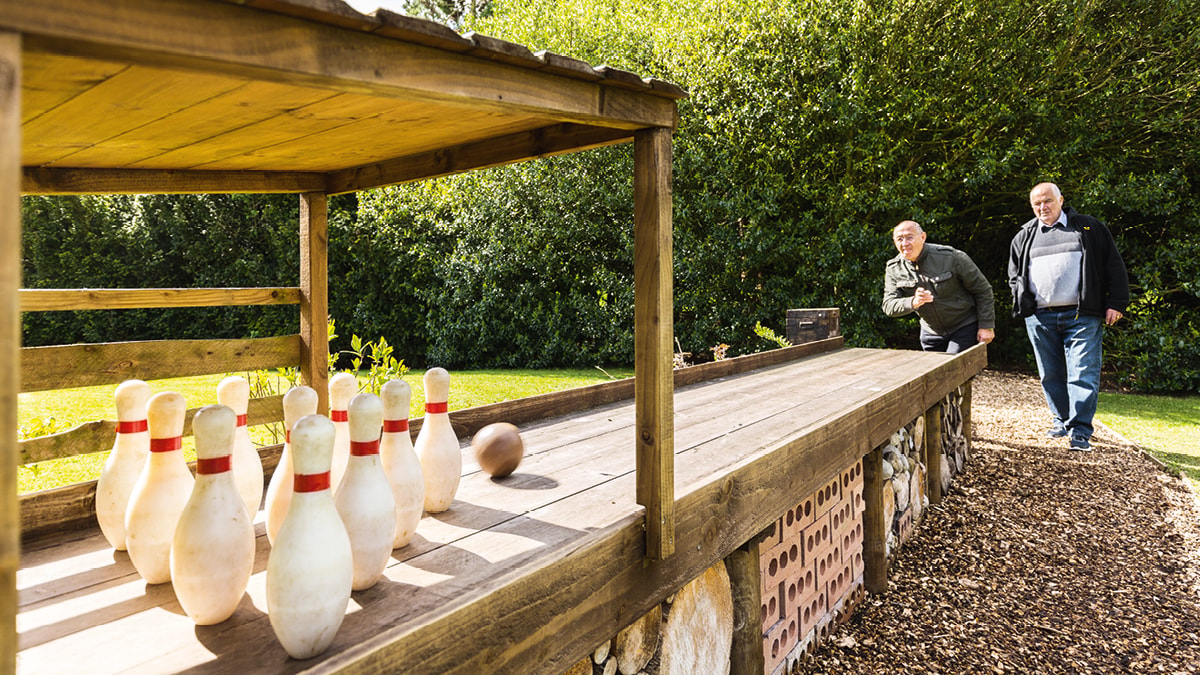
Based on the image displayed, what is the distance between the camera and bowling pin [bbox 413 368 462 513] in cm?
163

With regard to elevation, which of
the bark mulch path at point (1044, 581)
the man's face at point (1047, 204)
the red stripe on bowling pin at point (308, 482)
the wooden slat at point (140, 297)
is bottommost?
the bark mulch path at point (1044, 581)

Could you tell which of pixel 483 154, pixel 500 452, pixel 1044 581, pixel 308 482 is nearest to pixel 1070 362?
pixel 1044 581

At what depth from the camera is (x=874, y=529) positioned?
3.27m

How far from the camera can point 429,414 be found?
1.63m

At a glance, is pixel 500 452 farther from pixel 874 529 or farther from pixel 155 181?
pixel 874 529

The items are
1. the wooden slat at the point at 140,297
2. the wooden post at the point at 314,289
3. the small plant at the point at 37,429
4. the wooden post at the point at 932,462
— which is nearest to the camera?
the wooden slat at the point at 140,297

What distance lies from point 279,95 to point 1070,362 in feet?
18.6

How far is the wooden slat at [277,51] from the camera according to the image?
68 cm

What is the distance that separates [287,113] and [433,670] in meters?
1.01

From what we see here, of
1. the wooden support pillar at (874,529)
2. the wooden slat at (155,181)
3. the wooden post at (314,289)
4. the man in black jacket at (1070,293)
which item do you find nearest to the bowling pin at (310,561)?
the wooden slat at (155,181)

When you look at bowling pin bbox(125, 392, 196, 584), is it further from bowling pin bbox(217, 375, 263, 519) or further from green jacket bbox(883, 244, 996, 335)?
green jacket bbox(883, 244, 996, 335)

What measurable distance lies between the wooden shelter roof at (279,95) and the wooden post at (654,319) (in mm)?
87

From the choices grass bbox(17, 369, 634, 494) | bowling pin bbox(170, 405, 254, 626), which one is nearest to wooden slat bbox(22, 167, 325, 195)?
bowling pin bbox(170, 405, 254, 626)

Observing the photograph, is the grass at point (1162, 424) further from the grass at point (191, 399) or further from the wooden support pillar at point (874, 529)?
the grass at point (191, 399)
